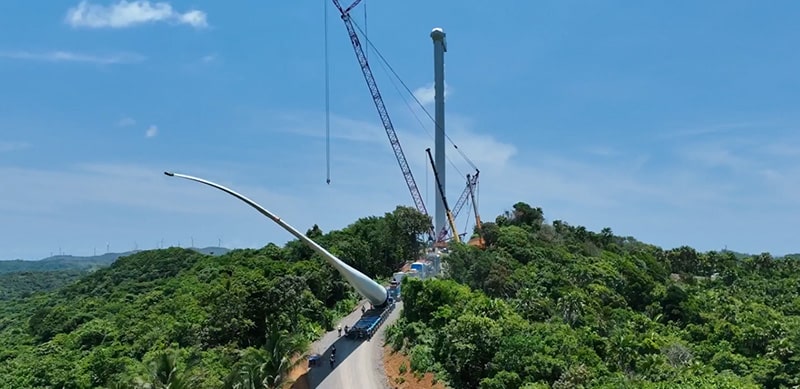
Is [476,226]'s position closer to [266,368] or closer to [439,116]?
[439,116]

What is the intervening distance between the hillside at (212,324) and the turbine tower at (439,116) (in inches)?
864

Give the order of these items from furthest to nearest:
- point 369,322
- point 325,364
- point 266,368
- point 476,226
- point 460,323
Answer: point 476,226
point 369,322
point 325,364
point 460,323
point 266,368

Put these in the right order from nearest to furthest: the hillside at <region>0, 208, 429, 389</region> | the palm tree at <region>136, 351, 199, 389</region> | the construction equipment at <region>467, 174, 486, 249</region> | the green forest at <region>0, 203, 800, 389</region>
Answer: the palm tree at <region>136, 351, 199, 389</region> < the hillside at <region>0, 208, 429, 389</region> < the green forest at <region>0, 203, 800, 389</region> < the construction equipment at <region>467, 174, 486, 249</region>

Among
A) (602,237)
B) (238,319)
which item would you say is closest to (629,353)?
(238,319)

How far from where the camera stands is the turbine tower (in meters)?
120

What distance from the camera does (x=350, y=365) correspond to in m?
44.4

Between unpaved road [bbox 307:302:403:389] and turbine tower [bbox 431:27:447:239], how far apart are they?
223ft

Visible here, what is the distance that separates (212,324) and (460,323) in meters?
22.0

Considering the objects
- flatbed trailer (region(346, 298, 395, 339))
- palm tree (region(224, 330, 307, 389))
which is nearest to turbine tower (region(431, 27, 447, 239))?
flatbed trailer (region(346, 298, 395, 339))

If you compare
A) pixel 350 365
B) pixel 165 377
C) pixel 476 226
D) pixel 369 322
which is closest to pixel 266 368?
pixel 165 377

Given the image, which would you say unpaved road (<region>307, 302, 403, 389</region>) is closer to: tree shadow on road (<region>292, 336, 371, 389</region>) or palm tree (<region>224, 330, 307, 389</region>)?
tree shadow on road (<region>292, 336, 371, 389</region>)

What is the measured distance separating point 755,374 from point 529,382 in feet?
85.9

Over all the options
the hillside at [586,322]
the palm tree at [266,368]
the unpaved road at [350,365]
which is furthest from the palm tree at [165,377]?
the hillside at [586,322]

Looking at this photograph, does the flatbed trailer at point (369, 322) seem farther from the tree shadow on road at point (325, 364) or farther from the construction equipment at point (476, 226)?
the construction equipment at point (476, 226)
